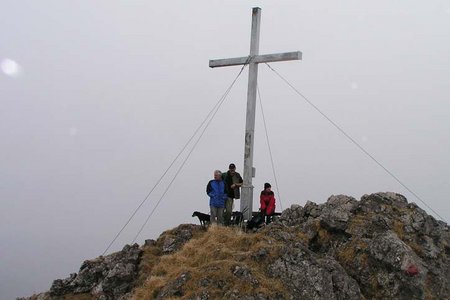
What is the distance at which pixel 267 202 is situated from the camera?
1906 centimetres

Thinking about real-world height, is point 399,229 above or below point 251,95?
below

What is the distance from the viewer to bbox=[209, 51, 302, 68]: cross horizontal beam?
61.3 feet

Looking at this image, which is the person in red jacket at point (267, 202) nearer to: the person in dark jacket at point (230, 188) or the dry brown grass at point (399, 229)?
the person in dark jacket at point (230, 188)

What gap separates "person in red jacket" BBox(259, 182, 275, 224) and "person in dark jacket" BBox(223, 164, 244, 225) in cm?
104

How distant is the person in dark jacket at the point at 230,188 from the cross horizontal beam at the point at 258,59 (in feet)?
15.5

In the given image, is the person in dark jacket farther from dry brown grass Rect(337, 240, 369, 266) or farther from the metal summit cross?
dry brown grass Rect(337, 240, 369, 266)

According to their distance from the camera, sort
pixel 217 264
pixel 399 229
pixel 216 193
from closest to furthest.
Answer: pixel 217 264 < pixel 399 229 < pixel 216 193

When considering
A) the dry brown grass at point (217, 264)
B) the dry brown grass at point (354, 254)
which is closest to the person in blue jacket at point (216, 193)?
the dry brown grass at point (217, 264)

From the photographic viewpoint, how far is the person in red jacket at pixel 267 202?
19.0 m

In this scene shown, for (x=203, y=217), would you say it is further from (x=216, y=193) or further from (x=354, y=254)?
(x=354, y=254)

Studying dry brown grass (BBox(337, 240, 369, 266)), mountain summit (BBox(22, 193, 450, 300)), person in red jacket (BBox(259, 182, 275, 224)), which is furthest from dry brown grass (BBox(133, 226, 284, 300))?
person in red jacket (BBox(259, 182, 275, 224))

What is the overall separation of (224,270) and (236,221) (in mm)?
6843

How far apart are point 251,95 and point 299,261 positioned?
8724mm

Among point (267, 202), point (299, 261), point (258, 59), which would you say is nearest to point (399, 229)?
point (299, 261)
